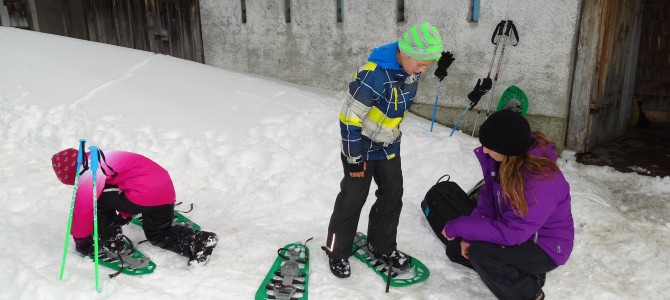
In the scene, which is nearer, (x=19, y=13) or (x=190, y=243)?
(x=190, y=243)

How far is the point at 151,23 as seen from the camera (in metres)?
9.74

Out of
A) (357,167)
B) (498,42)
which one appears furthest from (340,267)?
(498,42)

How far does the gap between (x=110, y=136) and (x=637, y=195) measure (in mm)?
5476

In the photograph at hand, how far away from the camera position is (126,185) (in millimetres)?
3377

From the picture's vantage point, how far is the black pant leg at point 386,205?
342cm

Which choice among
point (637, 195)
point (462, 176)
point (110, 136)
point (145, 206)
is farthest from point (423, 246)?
point (110, 136)

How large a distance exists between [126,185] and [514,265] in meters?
2.61

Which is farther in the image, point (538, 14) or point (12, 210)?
point (538, 14)

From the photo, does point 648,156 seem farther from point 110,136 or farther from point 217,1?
point 217,1

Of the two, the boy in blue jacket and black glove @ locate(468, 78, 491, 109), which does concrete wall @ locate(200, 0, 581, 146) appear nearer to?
black glove @ locate(468, 78, 491, 109)

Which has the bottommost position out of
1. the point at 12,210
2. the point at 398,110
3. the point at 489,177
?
the point at 12,210

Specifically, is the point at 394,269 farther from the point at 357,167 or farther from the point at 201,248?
the point at 201,248

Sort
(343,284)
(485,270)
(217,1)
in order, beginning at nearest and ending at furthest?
(485,270)
(343,284)
(217,1)

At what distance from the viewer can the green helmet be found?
2959 millimetres
